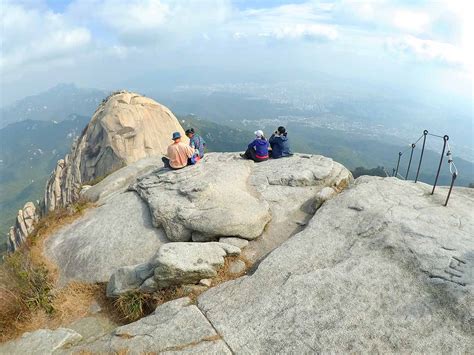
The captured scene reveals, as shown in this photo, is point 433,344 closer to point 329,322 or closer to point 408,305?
point 408,305

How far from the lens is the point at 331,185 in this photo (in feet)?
60.4

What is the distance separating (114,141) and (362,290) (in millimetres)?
48212

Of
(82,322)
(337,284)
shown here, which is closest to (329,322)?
(337,284)

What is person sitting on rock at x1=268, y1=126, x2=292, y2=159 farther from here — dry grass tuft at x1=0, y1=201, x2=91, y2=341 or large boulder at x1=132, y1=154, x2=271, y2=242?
dry grass tuft at x1=0, y1=201, x2=91, y2=341

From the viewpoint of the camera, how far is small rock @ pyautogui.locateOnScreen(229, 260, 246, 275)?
12.3 m

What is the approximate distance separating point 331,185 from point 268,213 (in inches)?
193

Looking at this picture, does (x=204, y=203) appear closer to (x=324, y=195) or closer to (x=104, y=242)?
(x=104, y=242)

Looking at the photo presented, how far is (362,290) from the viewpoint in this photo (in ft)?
31.4

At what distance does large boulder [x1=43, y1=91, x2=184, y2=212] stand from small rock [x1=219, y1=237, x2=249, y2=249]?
38.9 metres

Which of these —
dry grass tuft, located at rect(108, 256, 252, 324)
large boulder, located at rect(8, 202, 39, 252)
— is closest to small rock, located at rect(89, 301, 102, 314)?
dry grass tuft, located at rect(108, 256, 252, 324)

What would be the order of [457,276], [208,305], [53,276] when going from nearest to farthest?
[457,276] < [208,305] < [53,276]

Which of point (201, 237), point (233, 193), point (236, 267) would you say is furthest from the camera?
point (233, 193)

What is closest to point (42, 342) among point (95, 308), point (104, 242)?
point (95, 308)

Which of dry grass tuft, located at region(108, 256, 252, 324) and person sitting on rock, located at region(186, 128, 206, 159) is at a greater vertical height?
person sitting on rock, located at region(186, 128, 206, 159)
